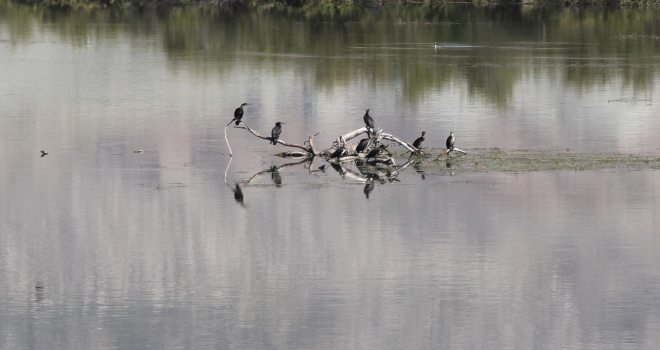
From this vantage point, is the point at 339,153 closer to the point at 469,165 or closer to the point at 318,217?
the point at 469,165

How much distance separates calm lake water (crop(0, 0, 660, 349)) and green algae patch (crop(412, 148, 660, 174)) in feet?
1.06

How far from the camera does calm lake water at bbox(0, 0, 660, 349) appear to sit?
1317 centimetres

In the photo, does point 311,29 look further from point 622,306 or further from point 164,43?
point 622,306

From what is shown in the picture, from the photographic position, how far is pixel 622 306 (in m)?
13.7

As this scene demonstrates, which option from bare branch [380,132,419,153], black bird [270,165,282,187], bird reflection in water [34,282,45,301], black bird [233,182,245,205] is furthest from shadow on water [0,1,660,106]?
bird reflection in water [34,282,45,301]

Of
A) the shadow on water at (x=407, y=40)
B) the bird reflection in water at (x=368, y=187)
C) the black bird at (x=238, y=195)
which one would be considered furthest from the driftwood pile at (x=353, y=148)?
the shadow on water at (x=407, y=40)

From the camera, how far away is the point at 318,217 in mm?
18594

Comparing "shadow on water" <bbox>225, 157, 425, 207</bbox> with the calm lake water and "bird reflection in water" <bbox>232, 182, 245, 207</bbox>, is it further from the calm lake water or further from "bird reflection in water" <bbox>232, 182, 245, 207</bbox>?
the calm lake water

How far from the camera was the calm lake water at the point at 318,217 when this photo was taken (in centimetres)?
1317

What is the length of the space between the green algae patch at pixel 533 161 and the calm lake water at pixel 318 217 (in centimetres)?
32

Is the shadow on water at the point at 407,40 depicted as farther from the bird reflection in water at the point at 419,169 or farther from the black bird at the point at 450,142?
the bird reflection in water at the point at 419,169

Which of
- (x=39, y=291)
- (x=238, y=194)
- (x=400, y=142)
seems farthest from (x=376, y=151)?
(x=39, y=291)

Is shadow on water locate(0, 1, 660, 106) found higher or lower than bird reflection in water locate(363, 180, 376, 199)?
higher

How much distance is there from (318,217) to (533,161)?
629cm
